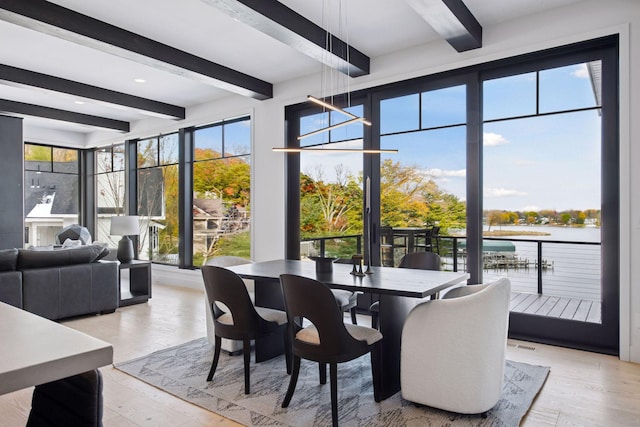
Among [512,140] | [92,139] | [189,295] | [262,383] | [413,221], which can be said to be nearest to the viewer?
[262,383]

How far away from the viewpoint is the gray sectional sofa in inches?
169

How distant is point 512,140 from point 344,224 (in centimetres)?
210

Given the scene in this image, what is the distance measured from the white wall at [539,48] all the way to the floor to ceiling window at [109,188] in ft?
13.1

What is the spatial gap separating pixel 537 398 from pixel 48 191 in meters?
9.14

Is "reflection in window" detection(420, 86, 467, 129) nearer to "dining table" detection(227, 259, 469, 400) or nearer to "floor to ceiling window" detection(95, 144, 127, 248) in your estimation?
"dining table" detection(227, 259, 469, 400)

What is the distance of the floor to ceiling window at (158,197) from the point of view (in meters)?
7.41

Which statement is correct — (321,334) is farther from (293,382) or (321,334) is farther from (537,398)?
(537,398)

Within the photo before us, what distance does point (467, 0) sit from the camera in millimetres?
3561

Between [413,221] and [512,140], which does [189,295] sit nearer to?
[413,221]

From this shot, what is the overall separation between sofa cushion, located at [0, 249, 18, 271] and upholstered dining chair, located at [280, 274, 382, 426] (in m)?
3.35

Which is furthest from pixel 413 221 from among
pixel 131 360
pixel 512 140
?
pixel 131 360

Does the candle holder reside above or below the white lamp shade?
below

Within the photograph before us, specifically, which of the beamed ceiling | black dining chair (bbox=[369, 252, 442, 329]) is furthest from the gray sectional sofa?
black dining chair (bbox=[369, 252, 442, 329])

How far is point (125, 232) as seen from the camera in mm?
5914
